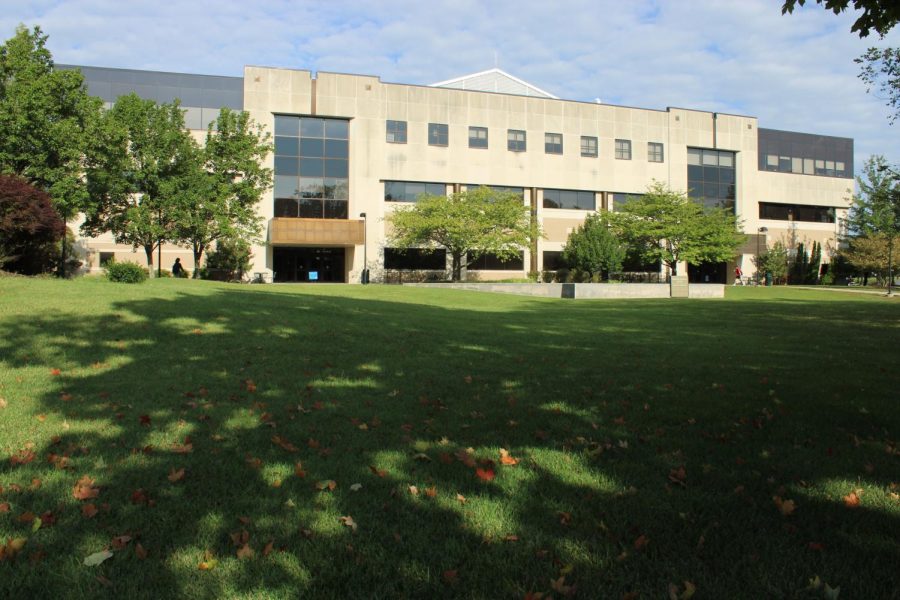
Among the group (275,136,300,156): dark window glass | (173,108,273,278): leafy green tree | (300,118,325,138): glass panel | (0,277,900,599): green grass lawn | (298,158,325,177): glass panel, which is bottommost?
(0,277,900,599): green grass lawn

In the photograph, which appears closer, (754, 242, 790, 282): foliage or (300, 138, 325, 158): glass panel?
(300, 138, 325, 158): glass panel

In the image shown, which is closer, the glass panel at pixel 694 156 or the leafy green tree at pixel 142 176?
the leafy green tree at pixel 142 176

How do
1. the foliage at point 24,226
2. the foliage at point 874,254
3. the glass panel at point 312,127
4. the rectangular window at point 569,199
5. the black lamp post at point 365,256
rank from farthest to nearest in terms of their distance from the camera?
the foliage at point 874,254 → the rectangular window at point 569,199 → the glass panel at point 312,127 → the black lamp post at point 365,256 → the foliage at point 24,226

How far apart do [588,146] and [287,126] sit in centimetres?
2610

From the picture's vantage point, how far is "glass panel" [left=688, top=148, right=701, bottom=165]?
58.9m

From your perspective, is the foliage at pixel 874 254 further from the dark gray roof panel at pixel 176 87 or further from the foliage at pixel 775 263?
the dark gray roof panel at pixel 176 87

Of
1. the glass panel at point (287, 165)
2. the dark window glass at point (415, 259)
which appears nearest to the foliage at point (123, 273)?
the glass panel at point (287, 165)

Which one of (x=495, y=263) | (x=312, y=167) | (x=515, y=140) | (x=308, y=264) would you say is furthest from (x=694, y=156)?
(x=308, y=264)

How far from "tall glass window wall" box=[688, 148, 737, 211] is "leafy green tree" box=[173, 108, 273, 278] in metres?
40.8

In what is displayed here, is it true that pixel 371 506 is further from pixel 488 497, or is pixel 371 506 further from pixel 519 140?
pixel 519 140

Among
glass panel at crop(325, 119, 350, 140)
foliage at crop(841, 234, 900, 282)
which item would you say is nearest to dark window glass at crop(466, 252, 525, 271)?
glass panel at crop(325, 119, 350, 140)

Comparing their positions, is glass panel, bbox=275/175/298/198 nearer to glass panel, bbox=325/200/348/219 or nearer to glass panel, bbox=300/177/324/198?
glass panel, bbox=300/177/324/198

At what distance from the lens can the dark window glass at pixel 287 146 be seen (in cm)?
4759

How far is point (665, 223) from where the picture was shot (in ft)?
157
